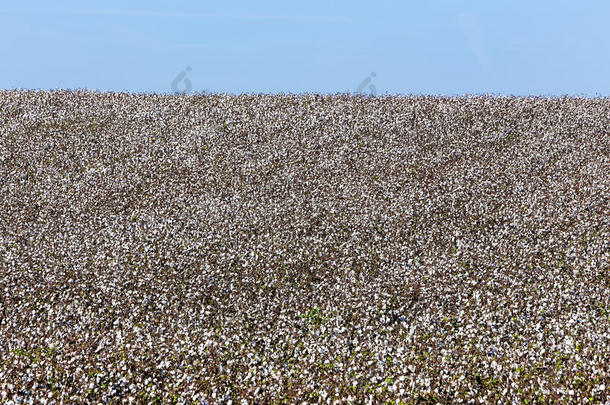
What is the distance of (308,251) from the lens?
18969 mm

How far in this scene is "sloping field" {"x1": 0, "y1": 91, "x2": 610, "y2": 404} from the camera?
1309cm

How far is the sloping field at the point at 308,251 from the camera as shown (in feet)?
43.0

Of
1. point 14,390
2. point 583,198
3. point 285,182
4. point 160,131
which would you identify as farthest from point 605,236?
point 160,131

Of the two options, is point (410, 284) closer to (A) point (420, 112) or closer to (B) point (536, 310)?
(B) point (536, 310)

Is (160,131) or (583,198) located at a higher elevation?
(160,131)

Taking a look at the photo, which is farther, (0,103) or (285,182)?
(0,103)

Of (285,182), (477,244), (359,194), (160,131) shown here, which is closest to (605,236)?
(477,244)

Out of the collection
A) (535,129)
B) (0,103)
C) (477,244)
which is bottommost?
(477,244)

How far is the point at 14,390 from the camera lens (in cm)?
1284

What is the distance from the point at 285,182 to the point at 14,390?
13.7 m

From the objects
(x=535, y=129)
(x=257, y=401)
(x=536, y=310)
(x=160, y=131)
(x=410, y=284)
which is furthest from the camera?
(x=160, y=131)

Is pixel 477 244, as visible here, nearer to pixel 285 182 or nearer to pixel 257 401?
pixel 285 182

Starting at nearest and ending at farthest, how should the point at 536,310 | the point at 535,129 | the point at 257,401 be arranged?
the point at 257,401, the point at 536,310, the point at 535,129

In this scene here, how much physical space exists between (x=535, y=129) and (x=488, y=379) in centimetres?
1845
